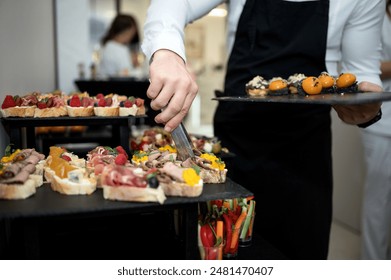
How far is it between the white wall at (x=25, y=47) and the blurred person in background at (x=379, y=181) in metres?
1.86

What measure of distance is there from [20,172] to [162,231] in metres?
0.45

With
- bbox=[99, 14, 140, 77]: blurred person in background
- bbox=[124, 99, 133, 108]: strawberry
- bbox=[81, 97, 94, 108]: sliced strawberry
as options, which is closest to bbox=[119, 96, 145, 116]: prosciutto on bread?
bbox=[124, 99, 133, 108]: strawberry

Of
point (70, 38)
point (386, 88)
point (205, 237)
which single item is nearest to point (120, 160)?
point (205, 237)

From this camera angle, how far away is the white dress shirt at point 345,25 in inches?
55.4

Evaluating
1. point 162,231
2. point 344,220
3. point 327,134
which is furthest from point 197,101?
A: point 162,231

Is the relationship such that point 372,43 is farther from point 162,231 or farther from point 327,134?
point 162,231

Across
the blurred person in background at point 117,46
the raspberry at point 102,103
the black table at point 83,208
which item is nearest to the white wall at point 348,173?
the raspberry at point 102,103

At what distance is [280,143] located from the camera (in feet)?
5.64

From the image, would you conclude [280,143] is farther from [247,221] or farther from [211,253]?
[211,253]

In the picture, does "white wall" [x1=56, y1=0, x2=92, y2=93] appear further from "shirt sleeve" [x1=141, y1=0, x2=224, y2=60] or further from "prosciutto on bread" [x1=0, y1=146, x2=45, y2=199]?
"prosciutto on bread" [x1=0, y1=146, x2=45, y2=199]

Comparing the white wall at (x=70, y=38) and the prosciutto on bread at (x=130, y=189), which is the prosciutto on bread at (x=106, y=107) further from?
the white wall at (x=70, y=38)

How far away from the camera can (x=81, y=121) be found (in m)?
1.37

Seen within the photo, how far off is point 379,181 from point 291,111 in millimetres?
1235

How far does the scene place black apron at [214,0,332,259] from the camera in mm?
1646
